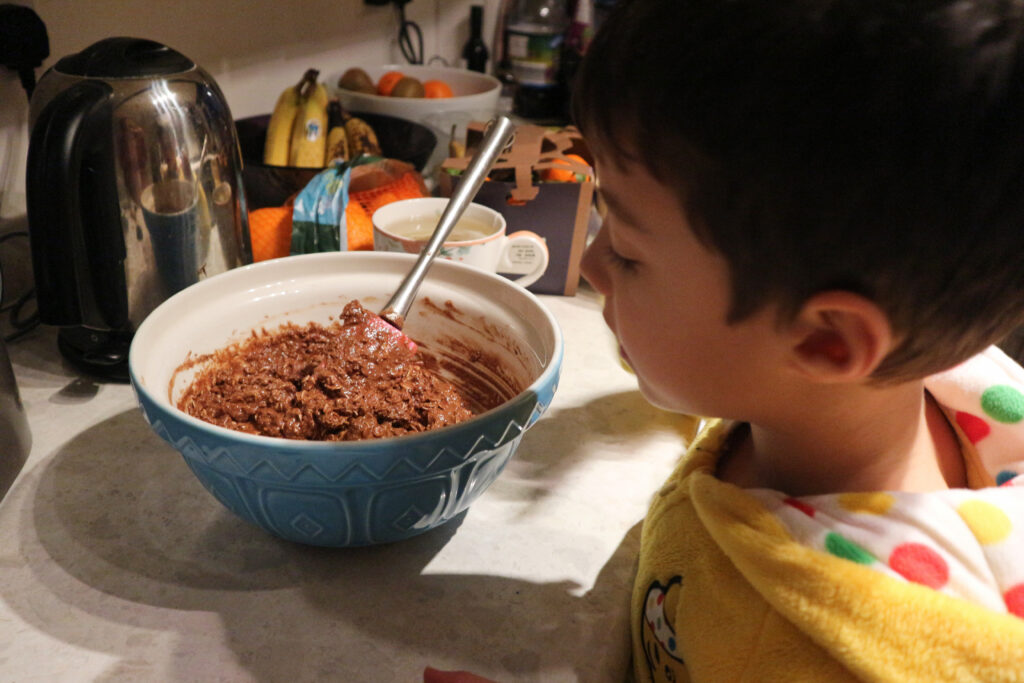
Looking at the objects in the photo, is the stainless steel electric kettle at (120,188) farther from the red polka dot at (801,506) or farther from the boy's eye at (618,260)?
the red polka dot at (801,506)

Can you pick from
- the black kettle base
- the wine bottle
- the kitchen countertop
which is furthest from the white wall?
the kitchen countertop

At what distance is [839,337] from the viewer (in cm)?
41

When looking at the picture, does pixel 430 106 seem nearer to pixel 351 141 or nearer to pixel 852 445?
pixel 351 141

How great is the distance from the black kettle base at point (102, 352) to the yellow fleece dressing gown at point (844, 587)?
63 centimetres

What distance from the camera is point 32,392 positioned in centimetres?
82

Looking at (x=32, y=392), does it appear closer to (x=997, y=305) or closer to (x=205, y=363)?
(x=205, y=363)

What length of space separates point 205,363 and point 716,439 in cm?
45

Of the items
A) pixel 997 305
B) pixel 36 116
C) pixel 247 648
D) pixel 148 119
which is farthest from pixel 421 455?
pixel 36 116

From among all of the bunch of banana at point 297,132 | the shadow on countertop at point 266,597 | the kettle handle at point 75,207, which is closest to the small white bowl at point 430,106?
Result: the bunch of banana at point 297,132

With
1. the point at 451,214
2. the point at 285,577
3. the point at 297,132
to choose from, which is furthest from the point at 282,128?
the point at 285,577

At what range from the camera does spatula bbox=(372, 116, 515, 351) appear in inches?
29.0

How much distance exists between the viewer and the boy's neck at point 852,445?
0.48 metres

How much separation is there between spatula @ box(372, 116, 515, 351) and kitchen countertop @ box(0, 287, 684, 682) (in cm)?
19

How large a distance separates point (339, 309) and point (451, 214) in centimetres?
15
